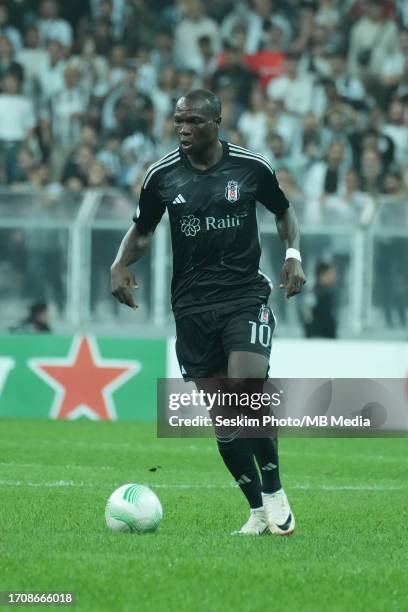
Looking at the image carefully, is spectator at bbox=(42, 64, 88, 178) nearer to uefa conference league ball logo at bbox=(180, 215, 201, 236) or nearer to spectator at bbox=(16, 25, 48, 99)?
spectator at bbox=(16, 25, 48, 99)

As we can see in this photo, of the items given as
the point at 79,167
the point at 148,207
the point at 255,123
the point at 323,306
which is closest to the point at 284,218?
the point at 148,207

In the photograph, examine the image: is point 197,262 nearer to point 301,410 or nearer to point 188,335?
point 188,335

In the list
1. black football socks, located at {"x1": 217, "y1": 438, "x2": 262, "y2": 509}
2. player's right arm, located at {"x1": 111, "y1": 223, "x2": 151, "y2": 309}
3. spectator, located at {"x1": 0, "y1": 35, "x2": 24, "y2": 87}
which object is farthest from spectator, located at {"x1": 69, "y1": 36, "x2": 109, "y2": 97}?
black football socks, located at {"x1": 217, "y1": 438, "x2": 262, "y2": 509}

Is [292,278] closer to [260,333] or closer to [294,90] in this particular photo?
[260,333]

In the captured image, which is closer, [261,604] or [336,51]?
[261,604]

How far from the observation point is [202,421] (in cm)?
1534

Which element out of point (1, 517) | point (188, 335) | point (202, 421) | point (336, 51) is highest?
point (336, 51)

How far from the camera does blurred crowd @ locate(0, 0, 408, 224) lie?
61.4ft

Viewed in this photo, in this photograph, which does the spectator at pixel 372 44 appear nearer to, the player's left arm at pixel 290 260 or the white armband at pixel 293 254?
the player's left arm at pixel 290 260

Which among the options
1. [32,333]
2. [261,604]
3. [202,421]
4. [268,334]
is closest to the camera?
[261,604]

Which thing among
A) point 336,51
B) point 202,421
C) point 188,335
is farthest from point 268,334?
point 336,51

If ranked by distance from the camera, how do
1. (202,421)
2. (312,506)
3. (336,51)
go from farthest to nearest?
(336,51) < (202,421) < (312,506)

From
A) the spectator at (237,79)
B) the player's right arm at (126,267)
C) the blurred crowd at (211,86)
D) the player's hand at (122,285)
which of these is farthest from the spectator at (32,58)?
the player's hand at (122,285)

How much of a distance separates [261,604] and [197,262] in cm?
255
